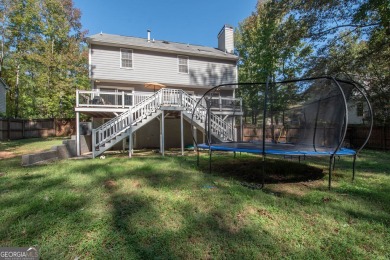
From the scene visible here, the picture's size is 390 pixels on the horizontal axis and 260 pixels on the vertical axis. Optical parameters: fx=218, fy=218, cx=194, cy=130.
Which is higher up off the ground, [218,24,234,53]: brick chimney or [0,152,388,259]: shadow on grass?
[218,24,234,53]: brick chimney

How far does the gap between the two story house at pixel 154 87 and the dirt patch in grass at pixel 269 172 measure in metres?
3.38

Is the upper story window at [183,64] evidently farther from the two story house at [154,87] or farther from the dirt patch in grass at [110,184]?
the dirt patch in grass at [110,184]

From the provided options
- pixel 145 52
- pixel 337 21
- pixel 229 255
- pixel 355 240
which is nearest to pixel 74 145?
pixel 145 52

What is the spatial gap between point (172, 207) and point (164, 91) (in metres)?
7.63

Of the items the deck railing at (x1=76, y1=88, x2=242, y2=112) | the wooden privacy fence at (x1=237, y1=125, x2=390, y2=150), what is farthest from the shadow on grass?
the wooden privacy fence at (x1=237, y1=125, x2=390, y2=150)

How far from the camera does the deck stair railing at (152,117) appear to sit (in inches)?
350

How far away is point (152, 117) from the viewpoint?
32.3 feet

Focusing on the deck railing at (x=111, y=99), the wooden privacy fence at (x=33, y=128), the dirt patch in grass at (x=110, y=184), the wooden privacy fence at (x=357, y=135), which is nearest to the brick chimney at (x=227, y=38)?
the wooden privacy fence at (x=357, y=135)

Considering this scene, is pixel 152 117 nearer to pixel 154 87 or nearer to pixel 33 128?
pixel 154 87

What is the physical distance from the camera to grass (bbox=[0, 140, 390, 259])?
8.09 feet

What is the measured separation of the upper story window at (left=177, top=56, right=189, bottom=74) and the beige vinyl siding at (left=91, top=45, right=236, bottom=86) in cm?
22

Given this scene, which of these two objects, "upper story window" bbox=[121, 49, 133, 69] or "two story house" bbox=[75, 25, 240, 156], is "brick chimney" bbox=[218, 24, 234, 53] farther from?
"upper story window" bbox=[121, 49, 133, 69]

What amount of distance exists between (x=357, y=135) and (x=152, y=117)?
1411cm

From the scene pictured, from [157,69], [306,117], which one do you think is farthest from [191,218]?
[157,69]
